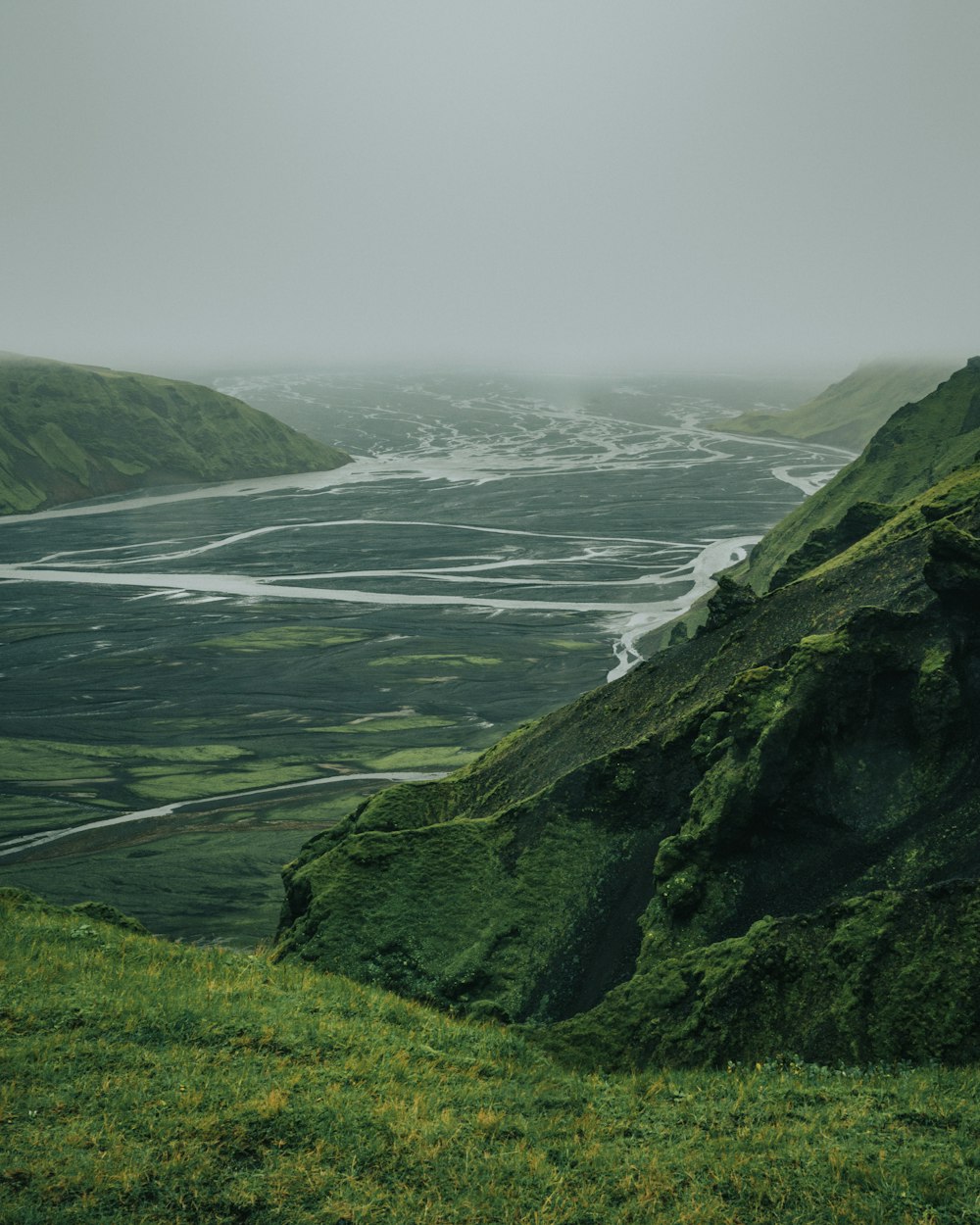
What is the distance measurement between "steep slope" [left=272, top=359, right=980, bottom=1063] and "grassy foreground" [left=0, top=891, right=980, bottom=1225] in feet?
4.14

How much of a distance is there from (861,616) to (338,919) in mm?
10786

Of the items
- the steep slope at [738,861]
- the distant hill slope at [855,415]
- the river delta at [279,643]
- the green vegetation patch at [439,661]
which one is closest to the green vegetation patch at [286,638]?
the river delta at [279,643]

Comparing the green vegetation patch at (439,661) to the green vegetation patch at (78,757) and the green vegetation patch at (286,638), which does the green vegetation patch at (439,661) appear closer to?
the green vegetation patch at (286,638)

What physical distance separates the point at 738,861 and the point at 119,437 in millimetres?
143143

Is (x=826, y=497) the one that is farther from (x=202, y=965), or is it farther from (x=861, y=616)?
(x=202, y=965)

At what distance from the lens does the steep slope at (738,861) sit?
531 inches

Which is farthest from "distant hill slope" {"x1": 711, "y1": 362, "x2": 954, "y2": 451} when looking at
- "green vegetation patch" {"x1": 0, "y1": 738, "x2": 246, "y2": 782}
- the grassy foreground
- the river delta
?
the grassy foreground

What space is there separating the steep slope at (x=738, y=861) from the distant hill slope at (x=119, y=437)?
115 m

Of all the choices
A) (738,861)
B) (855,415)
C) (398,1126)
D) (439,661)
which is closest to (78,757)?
(439,661)

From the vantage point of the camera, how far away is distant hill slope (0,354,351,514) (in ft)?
430

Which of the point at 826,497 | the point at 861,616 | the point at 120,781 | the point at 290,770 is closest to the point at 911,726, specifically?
the point at 861,616

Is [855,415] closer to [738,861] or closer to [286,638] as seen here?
[286,638]

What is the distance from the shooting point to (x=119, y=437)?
14462cm

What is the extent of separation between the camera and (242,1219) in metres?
9.10
